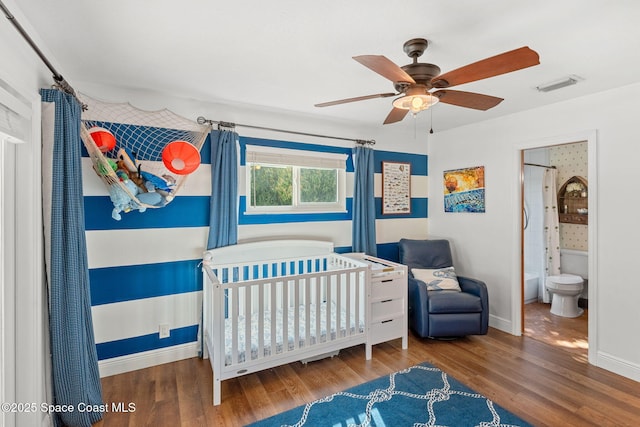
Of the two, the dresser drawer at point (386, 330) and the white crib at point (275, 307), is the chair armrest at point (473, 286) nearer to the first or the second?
the dresser drawer at point (386, 330)

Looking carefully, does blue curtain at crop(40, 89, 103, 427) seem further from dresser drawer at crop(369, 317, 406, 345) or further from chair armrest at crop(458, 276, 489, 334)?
chair armrest at crop(458, 276, 489, 334)

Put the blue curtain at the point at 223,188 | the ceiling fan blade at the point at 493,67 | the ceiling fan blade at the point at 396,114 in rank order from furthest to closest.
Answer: the blue curtain at the point at 223,188 → the ceiling fan blade at the point at 396,114 → the ceiling fan blade at the point at 493,67

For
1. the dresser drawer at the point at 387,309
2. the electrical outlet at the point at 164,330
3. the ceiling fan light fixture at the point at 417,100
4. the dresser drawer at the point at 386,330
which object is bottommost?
the dresser drawer at the point at 386,330

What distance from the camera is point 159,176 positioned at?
2.46 m

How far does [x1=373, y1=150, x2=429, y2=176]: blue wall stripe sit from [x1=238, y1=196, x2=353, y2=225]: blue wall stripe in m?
0.65

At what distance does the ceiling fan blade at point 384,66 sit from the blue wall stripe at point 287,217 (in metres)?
1.91

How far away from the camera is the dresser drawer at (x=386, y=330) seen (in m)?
2.82

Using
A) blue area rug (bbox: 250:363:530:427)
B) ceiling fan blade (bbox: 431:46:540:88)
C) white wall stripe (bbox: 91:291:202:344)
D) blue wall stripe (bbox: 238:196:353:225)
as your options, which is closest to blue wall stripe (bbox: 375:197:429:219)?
blue wall stripe (bbox: 238:196:353:225)

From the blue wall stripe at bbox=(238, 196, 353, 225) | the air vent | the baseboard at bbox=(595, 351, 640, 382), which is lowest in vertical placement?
the baseboard at bbox=(595, 351, 640, 382)

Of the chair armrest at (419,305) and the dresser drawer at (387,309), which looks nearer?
the dresser drawer at (387,309)

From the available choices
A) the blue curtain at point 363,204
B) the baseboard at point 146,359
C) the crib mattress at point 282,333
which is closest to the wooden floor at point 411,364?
the baseboard at point 146,359

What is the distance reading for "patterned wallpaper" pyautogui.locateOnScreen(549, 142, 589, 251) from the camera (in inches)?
162

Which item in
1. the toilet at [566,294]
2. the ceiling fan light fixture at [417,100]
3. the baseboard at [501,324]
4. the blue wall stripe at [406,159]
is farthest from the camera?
the blue wall stripe at [406,159]

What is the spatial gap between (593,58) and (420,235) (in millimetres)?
2571
